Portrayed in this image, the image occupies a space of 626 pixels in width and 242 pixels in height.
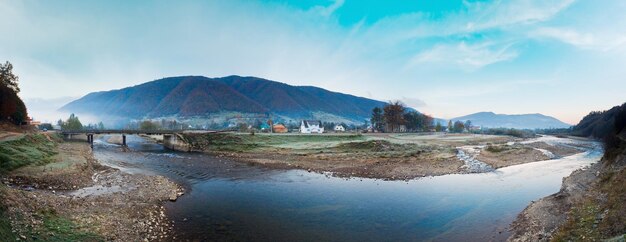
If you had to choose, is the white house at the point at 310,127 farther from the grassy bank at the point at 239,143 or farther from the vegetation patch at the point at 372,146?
the vegetation patch at the point at 372,146

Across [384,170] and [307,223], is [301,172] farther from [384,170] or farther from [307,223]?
[307,223]

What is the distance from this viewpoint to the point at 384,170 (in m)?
39.0

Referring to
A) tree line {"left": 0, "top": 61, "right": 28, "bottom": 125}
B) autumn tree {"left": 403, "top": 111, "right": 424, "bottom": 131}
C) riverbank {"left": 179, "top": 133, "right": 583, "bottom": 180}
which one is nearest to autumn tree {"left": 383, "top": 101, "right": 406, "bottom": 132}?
autumn tree {"left": 403, "top": 111, "right": 424, "bottom": 131}

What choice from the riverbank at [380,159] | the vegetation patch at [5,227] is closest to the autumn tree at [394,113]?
the riverbank at [380,159]

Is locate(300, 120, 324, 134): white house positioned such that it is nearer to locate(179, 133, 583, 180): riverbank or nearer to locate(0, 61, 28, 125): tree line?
locate(179, 133, 583, 180): riverbank

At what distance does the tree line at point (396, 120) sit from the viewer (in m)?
146

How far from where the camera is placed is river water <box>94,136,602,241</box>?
1750 centimetres

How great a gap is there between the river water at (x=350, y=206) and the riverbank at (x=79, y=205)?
176 cm

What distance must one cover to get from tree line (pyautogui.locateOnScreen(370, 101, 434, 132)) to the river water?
359ft

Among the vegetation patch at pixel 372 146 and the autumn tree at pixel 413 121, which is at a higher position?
the autumn tree at pixel 413 121

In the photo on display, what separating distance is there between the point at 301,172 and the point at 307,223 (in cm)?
2116

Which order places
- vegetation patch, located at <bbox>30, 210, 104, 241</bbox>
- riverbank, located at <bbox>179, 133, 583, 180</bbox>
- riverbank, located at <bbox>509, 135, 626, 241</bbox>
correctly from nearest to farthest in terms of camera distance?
riverbank, located at <bbox>509, 135, 626, 241</bbox>, vegetation patch, located at <bbox>30, 210, 104, 241</bbox>, riverbank, located at <bbox>179, 133, 583, 180</bbox>

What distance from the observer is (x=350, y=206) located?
915 inches

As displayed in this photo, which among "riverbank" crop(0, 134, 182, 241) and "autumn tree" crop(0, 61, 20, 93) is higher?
"autumn tree" crop(0, 61, 20, 93)
